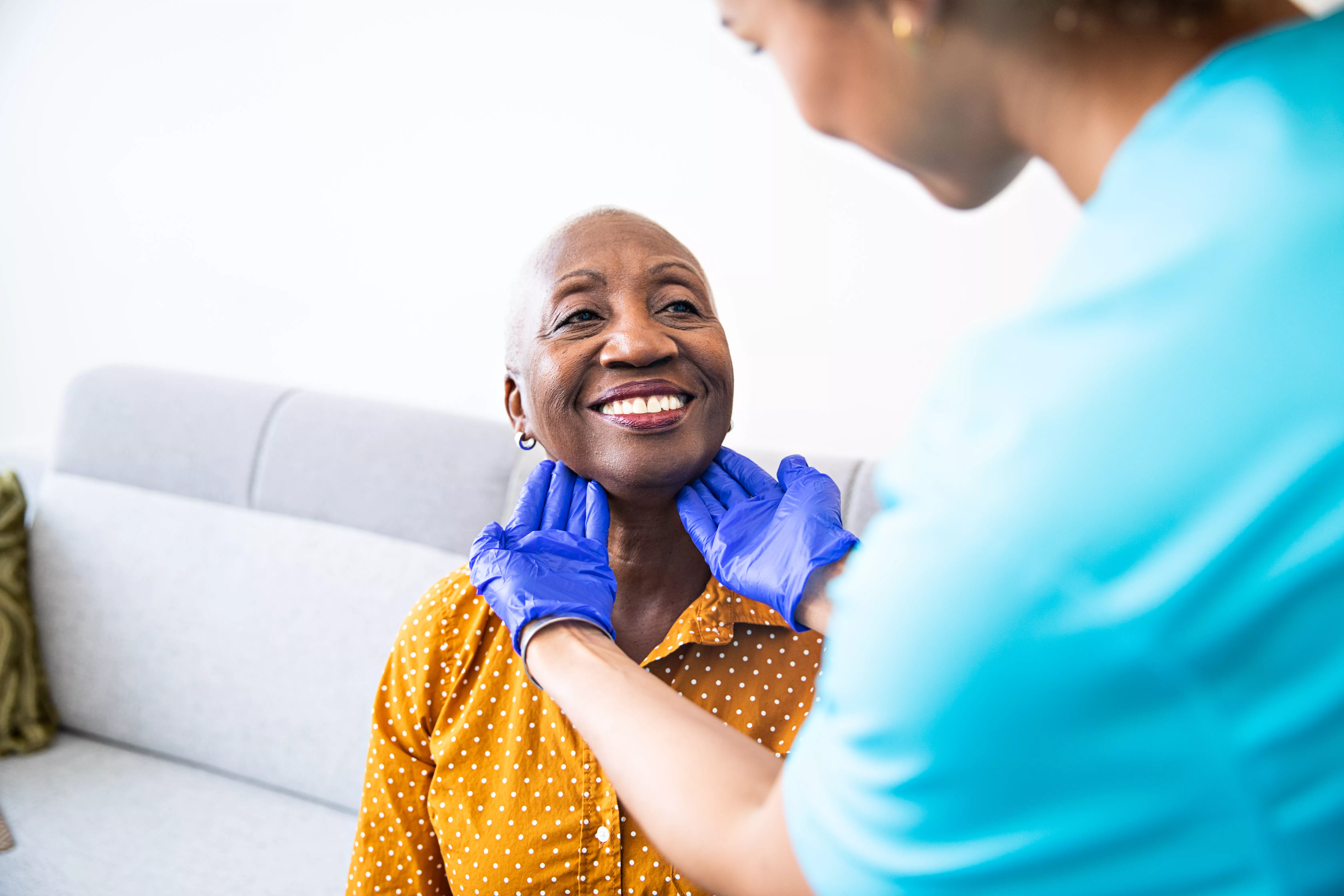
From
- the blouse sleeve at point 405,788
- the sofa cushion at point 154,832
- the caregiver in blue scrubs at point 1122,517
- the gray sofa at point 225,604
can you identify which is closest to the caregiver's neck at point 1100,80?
the caregiver in blue scrubs at point 1122,517

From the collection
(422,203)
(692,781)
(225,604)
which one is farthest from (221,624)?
(692,781)

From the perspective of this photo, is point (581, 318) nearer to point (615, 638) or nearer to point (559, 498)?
point (559, 498)

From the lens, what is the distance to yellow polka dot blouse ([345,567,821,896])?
1.05 metres

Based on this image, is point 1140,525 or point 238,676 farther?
point 238,676

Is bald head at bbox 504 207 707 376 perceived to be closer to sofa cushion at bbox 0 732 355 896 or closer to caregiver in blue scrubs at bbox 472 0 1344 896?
caregiver in blue scrubs at bbox 472 0 1344 896

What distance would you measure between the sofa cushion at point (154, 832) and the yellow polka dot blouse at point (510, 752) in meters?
0.71

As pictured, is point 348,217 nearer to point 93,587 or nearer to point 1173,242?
→ point 93,587

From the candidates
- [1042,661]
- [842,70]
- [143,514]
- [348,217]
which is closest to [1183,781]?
[1042,661]

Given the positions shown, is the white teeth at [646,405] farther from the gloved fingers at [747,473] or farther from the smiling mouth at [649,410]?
the gloved fingers at [747,473]

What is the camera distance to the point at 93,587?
2172 mm

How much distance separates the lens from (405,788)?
3.75ft

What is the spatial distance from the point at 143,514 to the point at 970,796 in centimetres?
220

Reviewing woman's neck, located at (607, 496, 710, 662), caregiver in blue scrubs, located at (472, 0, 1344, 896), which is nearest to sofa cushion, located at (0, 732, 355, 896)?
woman's neck, located at (607, 496, 710, 662)

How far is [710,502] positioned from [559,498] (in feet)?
0.57
